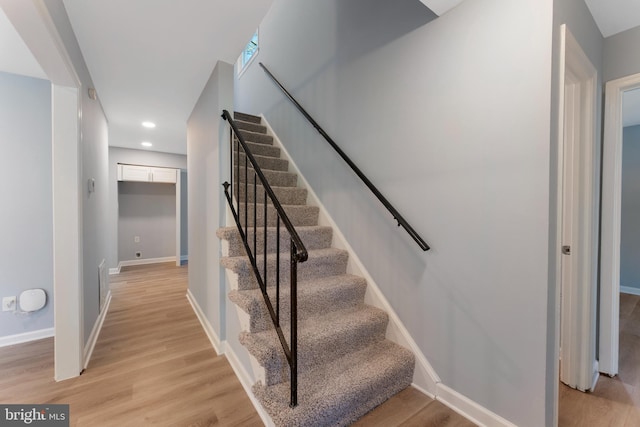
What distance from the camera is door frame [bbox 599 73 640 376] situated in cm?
171

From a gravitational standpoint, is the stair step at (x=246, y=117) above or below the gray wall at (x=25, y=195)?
above

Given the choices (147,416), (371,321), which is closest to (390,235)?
(371,321)

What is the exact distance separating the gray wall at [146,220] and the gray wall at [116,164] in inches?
12.2

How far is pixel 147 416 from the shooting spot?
1464 millimetres

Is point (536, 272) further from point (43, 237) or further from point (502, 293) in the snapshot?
point (43, 237)

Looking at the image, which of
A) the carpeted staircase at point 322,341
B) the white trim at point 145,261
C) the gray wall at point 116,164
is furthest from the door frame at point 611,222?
the white trim at point 145,261

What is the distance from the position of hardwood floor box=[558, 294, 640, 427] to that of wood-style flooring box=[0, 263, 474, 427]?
26.3 inches

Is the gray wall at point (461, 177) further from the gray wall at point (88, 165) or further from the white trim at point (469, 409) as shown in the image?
the gray wall at point (88, 165)

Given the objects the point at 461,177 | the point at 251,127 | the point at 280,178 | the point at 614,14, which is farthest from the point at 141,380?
the point at 614,14

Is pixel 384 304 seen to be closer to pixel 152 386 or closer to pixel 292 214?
pixel 292 214

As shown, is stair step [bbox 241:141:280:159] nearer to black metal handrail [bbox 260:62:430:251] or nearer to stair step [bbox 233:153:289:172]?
stair step [bbox 233:153:289:172]

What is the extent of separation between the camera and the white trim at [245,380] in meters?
1.39

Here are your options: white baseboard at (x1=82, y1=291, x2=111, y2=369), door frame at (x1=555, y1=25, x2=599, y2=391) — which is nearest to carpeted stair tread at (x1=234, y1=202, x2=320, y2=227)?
white baseboard at (x1=82, y1=291, x2=111, y2=369)

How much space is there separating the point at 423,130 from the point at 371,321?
126cm
